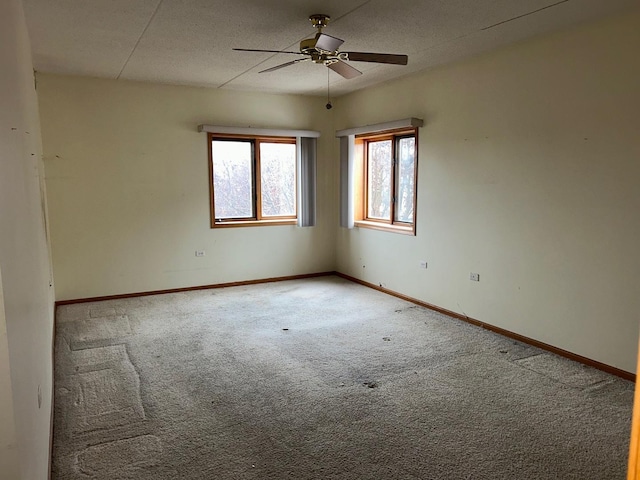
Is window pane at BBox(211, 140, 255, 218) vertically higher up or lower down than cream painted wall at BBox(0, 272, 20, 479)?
higher up

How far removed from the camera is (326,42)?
2.96 m

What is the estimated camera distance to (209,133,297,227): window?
19.0 feet

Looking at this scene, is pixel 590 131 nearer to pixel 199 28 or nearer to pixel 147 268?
pixel 199 28

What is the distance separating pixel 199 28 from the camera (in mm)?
3371

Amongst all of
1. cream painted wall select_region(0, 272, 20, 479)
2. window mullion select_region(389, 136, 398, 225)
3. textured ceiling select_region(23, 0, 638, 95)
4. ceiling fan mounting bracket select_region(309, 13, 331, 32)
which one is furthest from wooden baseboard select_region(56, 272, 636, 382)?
cream painted wall select_region(0, 272, 20, 479)

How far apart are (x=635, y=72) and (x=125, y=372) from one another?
13.5 ft

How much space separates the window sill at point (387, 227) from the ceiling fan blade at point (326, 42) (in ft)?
8.26

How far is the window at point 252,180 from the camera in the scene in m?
5.79

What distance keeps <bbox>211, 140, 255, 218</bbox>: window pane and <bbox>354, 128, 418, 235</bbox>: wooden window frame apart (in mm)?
1432

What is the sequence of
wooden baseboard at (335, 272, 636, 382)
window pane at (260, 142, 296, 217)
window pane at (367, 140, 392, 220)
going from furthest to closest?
window pane at (260, 142, 296, 217), window pane at (367, 140, 392, 220), wooden baseboard at (335, 272, 636, 382)

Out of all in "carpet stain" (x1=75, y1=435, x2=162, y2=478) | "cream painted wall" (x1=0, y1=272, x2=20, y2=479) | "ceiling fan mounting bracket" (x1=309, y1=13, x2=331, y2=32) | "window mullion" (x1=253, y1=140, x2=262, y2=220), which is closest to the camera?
"cream painted wall" (x1=0, y1=272, x2=20, y2=479)

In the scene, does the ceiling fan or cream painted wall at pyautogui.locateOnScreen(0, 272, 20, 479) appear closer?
cream painted wall at pyautogui.locateOnScreen(0, 272, 20, 479)

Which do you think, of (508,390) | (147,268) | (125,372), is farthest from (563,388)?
(147,268)

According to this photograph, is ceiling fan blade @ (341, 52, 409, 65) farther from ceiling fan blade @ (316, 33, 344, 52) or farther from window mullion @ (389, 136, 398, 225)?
window mullion @ (389, 136, 398, 225)
